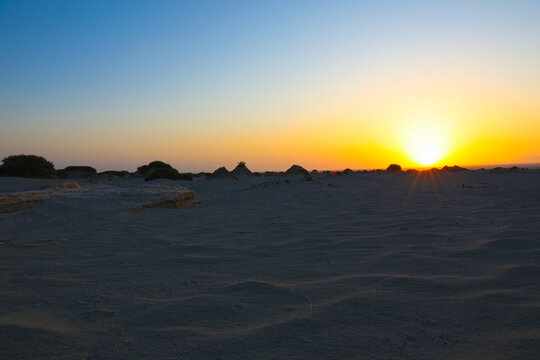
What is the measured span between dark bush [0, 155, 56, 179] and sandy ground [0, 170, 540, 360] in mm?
13601

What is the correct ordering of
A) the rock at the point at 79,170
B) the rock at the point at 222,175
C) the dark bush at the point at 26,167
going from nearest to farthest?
the dark bush at the point at 26,167
the rock at the point at 222,175
the rock at the point at 79,170

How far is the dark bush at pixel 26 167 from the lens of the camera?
51.2 feet

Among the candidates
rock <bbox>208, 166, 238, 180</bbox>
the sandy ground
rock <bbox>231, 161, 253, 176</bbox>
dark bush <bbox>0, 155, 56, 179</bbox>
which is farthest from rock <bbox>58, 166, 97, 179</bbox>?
the sandy ground

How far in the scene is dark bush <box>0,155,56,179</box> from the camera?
15.6m

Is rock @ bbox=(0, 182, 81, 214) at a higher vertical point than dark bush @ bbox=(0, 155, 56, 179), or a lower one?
lower

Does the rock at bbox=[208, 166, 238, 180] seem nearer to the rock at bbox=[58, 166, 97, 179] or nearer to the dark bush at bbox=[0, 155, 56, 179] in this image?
the dark bush at bbox=[0, 155, 56, 179]

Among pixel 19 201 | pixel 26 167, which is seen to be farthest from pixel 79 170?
pixel 19 201

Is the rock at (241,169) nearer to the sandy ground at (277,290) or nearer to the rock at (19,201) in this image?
the rock at (19,201)

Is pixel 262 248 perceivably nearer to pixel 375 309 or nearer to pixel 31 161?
pixel 375 309

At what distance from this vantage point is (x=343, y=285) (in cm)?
228

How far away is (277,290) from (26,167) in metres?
17.8

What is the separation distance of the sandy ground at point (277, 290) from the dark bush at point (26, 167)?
44.6 ft

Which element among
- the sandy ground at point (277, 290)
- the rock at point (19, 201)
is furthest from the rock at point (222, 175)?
the sandy ground at point (277, 290)

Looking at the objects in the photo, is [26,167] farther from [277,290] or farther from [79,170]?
[277,290]
